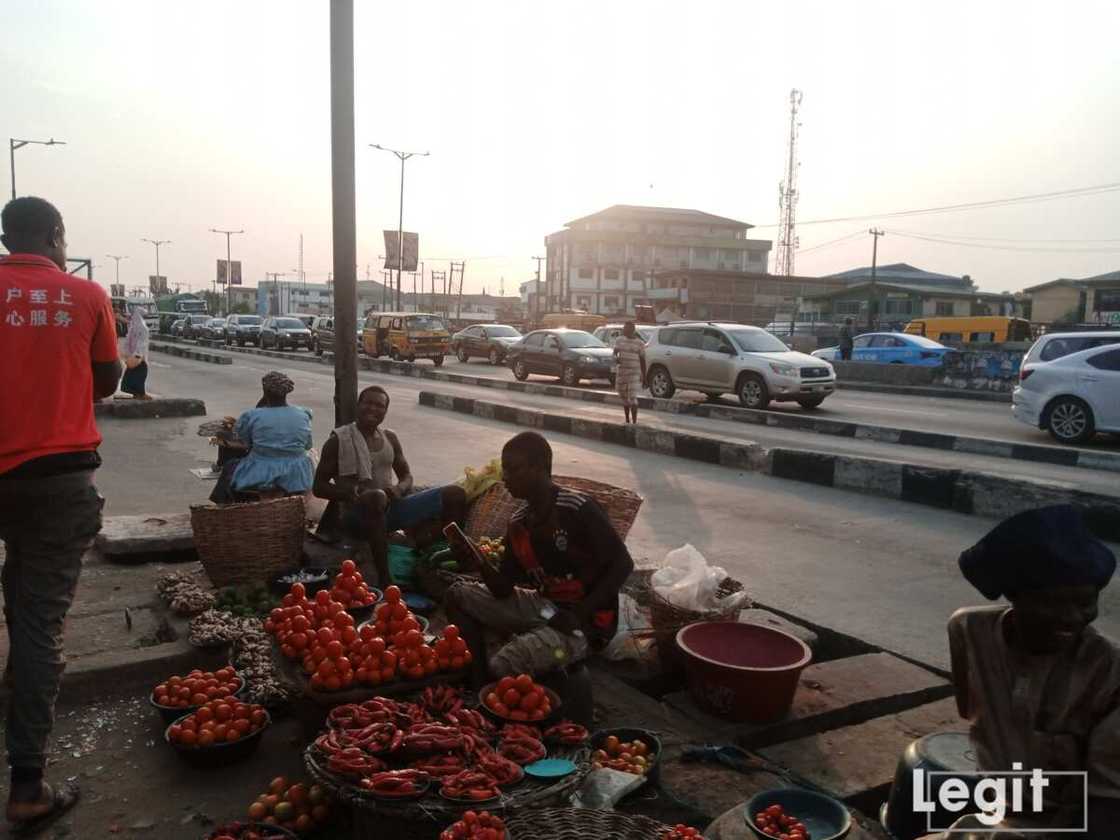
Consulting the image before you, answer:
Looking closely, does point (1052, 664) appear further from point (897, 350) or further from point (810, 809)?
point (897, 350)

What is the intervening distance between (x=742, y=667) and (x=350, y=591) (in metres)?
2.09

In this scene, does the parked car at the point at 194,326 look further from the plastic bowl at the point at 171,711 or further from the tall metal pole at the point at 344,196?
the plastic bowl at the point at 171,711

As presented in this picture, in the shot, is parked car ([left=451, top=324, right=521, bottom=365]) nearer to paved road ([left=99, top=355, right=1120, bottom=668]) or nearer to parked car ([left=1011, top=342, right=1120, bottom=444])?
paved road ([left=99, top=355, right=1120, bottom=668])

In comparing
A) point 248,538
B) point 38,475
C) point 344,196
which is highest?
point 344,196

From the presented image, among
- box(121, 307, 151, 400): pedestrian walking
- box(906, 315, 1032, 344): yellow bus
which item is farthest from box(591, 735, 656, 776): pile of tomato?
box(906, 315, 1032, 344): yellow bus

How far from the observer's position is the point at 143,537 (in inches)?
239

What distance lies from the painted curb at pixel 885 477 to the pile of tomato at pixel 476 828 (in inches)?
197

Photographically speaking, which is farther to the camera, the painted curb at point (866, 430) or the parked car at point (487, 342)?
the parked car at point (487, 342)

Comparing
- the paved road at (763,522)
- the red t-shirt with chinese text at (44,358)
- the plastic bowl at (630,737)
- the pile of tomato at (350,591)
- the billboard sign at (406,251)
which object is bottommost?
the paved road at (763,522)

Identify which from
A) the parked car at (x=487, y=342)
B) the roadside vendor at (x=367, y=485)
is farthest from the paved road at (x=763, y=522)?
the parked car at (x=487, y=342)

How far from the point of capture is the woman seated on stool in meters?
5.93

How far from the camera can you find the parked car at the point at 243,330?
1766 inches

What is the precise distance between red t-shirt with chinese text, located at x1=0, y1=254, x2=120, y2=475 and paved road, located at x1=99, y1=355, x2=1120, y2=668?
4.06m
